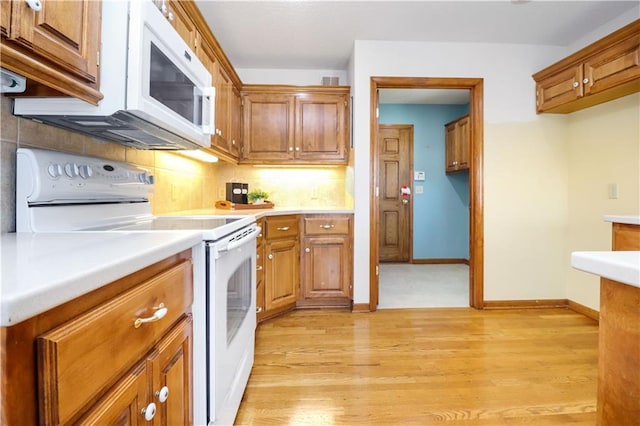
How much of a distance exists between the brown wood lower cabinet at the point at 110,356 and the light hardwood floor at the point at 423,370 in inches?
31.3

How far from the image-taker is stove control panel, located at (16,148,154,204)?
102cm

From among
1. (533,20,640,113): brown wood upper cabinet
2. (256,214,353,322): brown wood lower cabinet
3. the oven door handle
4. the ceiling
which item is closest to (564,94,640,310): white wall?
(533,20,640,113): brown wood upper cabinet

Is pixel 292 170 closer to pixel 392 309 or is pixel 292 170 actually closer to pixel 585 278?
pixel 392 309

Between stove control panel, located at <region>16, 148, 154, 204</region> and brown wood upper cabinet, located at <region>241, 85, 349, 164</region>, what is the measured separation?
5.87 ft

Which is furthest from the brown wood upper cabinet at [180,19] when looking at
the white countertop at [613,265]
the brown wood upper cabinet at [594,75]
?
the brown wood upper cabinet at [594,75]

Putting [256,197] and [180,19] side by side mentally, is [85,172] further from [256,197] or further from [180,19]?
[256,197]

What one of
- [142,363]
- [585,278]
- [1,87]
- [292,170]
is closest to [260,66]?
[292,170]

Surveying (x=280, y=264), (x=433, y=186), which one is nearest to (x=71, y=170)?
(x=280, y=264)

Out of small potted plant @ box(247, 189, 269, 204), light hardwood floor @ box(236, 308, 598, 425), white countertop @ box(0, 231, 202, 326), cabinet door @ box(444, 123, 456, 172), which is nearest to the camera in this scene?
white countertop @ box(0, 231, 202, 326)

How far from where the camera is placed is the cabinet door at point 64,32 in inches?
29.3

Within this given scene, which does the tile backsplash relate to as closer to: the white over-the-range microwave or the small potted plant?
the white over-the-range microwave

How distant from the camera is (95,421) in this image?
578 mm

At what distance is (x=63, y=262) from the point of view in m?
0.59

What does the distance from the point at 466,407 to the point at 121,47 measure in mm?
2052
